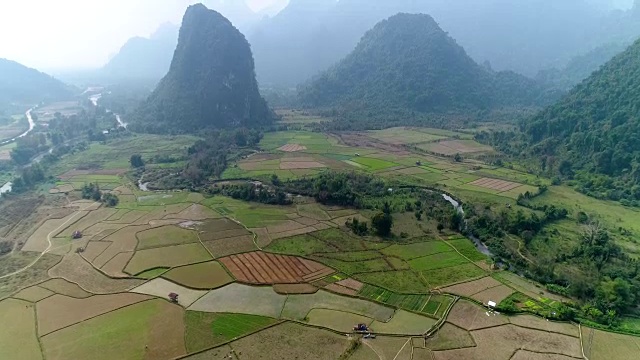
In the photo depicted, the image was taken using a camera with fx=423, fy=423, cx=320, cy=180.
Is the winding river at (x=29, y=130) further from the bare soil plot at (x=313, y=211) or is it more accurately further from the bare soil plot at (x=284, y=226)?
the bare soil plot at (x=284, y=226)

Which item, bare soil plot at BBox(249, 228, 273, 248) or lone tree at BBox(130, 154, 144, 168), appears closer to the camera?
bare soil plot at BBox(249, 228, 273, 248)

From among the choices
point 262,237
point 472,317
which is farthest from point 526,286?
point 262,237

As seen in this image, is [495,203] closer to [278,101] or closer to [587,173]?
[587,173]

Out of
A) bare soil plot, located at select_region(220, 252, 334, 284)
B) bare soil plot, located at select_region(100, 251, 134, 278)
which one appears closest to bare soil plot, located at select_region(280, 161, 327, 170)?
bare soil plot, located at select_region(220, 252, 334, 284)

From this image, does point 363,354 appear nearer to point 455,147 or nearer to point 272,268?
point 272,268

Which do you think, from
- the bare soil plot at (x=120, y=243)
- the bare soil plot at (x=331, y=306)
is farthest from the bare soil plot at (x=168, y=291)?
the bare soil plot at (x=331, y=306)

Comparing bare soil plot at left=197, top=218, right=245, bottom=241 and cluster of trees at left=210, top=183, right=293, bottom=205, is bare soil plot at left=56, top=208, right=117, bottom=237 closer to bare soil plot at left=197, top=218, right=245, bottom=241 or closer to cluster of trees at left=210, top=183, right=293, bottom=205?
bare soil plot at left=197, top=218, right=245, bottom=241
